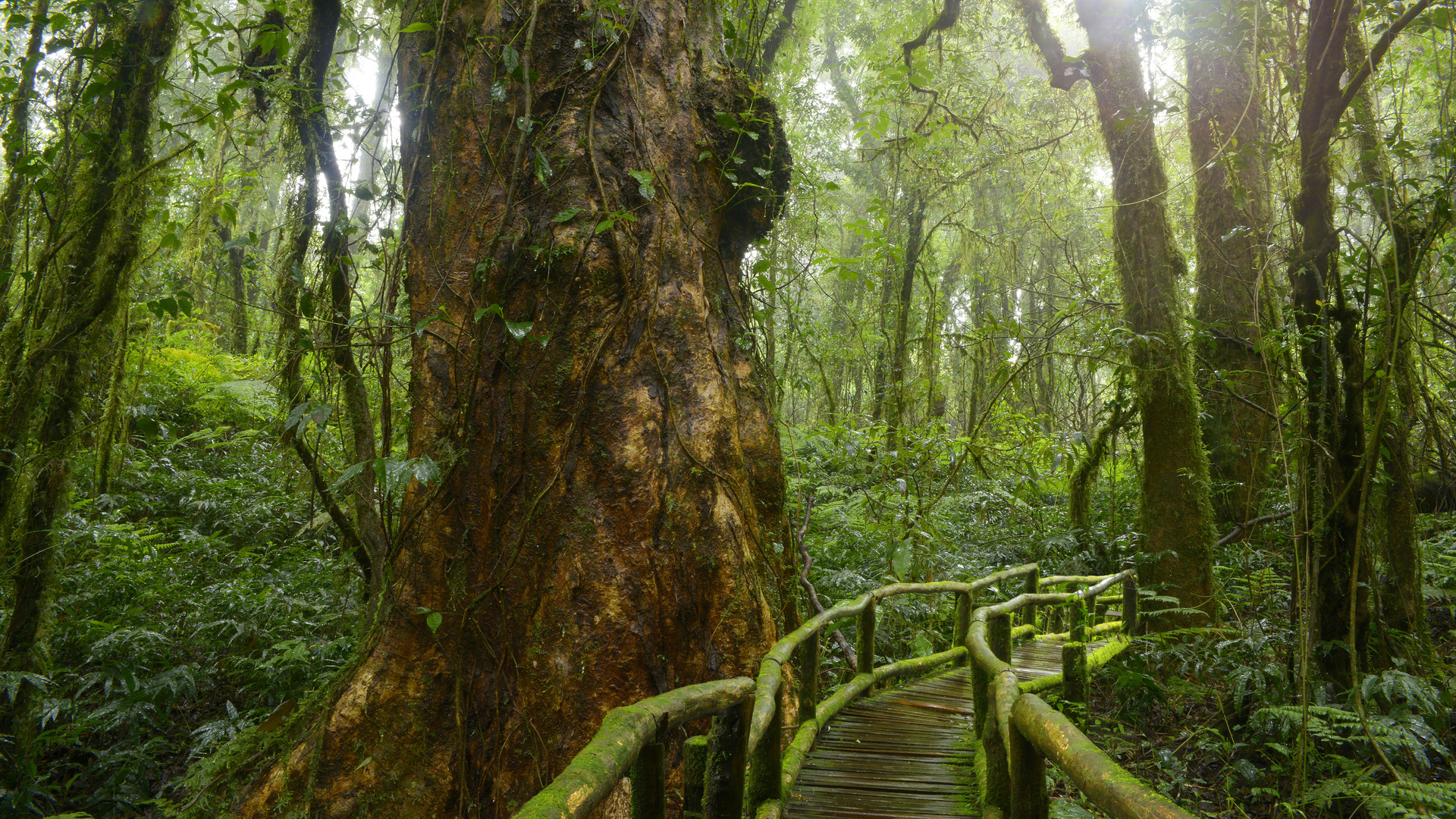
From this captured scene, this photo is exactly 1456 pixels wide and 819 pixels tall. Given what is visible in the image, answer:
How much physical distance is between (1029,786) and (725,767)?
1.03m

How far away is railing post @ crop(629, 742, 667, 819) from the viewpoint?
6.99 ft

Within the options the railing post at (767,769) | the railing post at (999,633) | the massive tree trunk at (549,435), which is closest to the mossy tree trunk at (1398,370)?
the railing post at (999,633)

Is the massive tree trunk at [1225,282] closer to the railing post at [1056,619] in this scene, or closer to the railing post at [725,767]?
the railing post at [1056,619]

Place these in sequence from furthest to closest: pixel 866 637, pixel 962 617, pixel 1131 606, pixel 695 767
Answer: pixel 1131 606
pixel 962 617
pixel 866 637
pixel 695 767

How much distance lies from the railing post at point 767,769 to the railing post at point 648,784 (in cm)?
114

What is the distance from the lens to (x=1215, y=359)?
33.3 feet

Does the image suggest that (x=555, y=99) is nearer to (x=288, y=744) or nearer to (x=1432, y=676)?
(x=288, y=744)

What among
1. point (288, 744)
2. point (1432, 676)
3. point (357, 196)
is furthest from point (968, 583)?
point (357, 196)

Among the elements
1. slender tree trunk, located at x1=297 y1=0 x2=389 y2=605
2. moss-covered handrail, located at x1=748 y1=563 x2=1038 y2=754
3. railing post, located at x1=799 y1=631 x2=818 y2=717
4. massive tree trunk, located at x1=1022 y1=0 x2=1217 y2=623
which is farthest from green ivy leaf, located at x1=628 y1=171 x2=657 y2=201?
massive tree trunk, located at x1=1022 y1=0 x2=1217 y2=623

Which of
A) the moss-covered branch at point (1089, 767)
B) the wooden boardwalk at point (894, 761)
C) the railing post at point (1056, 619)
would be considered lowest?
the railing post at point (1056, 619)

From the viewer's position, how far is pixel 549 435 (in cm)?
365

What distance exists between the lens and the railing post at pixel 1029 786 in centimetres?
230

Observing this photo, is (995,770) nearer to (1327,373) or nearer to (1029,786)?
(1029,786)

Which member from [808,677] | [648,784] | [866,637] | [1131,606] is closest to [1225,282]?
[1131,606]
